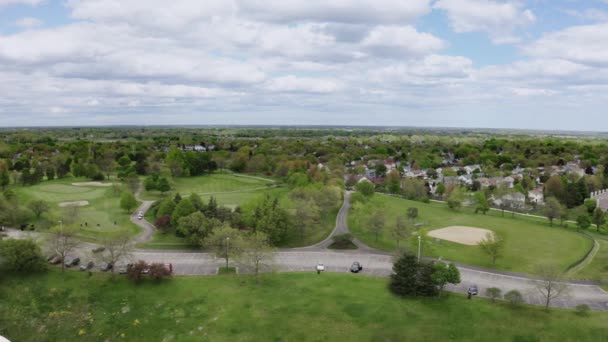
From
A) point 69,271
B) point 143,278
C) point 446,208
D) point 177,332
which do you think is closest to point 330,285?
point 177,332

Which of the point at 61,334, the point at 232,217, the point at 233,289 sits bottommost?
the point at 61,334

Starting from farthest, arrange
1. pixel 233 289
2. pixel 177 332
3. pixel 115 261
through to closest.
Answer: pixel 115 261 → pixel 233 289 → pixel 177 332

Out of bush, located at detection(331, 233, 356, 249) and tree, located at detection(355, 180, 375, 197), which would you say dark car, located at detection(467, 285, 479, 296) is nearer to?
bush, located at detection(331, 233, 356, 249)

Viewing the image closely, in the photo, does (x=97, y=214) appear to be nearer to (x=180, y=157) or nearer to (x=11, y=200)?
(x=11, y=200)

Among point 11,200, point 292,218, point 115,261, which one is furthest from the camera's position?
point 11,200

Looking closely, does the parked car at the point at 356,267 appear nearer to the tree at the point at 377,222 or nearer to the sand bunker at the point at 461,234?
the tree at the point at 377,222

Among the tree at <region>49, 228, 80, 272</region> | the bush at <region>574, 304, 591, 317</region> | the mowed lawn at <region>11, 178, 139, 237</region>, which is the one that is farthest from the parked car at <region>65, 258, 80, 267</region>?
the bush at <region>574, 304, 591, 317</region>

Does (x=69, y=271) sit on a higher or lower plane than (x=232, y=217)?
lower

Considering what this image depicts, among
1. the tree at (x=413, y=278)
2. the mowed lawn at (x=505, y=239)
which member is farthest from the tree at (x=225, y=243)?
the mowed lawn at (x=505, y=239)
